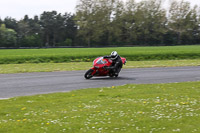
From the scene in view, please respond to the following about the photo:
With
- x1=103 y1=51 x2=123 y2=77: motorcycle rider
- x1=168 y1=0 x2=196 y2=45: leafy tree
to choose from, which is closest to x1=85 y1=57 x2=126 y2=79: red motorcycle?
x1=103 y1=51 x2=123 y2=77: motorcycle rider

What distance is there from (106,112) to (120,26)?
8907 cm

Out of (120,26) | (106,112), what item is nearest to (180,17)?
(120,26)

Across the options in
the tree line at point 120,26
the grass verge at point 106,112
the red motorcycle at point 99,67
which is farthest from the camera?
the tree line at point 120,26

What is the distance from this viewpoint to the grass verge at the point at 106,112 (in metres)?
7.06

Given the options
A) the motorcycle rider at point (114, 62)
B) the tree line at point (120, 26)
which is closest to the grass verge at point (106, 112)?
the motorcycle rider at point (114, 62)

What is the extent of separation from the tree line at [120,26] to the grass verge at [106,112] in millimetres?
75457

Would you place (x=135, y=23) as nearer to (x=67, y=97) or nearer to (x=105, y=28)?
(x=105, y=28)

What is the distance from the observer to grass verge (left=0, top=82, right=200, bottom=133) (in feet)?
23.2

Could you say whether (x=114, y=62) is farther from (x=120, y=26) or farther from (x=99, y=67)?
(x=120, y=26)

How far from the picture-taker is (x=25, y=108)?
30.7ft

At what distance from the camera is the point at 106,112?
862 cm

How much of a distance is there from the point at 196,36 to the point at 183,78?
8212 cm

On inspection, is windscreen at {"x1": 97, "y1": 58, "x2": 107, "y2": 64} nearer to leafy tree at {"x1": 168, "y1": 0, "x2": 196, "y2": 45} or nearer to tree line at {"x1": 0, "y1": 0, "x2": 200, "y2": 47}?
tree line at {"x1": 0, "y1": 0, "x2": 200, "y2": 47}

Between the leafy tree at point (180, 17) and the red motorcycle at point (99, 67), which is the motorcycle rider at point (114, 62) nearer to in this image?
the red motorcycle at point (99, 67)
